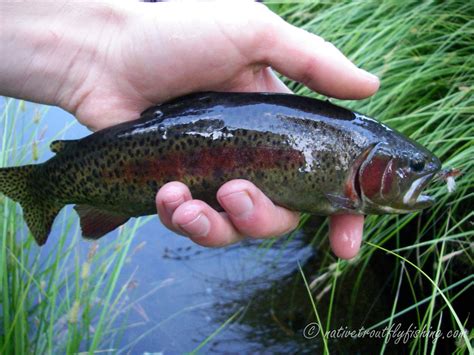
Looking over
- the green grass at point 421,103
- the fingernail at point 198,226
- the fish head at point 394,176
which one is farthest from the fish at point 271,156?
the green grass at point 421,103

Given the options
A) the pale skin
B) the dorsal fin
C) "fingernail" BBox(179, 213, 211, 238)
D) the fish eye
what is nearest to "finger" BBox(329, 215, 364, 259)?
the pale skin

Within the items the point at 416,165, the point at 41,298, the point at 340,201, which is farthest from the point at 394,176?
the point at 41,298

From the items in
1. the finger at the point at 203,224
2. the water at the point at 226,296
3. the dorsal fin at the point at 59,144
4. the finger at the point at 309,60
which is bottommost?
the water at the point at 226,296

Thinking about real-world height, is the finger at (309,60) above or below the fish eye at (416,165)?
above

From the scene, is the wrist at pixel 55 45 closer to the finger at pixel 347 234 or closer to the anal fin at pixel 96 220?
the anal fin at pixel 96 220

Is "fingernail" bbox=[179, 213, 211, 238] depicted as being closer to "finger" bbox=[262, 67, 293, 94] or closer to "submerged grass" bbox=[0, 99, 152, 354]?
"submerged grass" bbox=[0, 99, 152, 354]

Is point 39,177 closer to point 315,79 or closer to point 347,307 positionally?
point 315,79
